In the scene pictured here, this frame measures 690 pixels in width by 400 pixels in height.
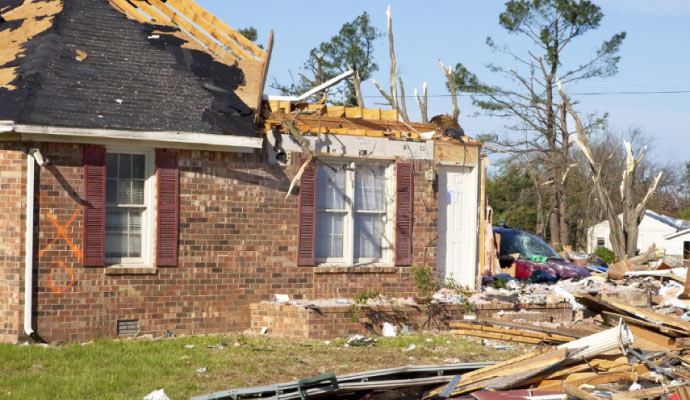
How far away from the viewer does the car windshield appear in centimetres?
2052

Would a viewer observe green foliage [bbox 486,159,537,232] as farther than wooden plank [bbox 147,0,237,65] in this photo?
Yes

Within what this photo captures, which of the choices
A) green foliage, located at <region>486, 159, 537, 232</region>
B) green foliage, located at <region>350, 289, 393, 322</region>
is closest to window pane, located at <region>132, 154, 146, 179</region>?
green foliage, located at <region>350, 289, 393, 322</region>

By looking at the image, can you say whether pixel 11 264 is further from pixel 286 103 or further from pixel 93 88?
pixel 286 103

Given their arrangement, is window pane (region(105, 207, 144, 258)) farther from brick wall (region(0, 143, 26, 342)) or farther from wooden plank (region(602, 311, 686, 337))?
wooden plank (region(602, 311, 686, 337))

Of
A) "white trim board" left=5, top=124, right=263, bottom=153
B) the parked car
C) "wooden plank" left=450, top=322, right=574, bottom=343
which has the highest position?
"white trim board" left=5, top=124, right=263, bottom=153

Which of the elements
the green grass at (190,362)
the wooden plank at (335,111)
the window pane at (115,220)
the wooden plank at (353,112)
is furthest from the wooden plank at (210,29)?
the green grass at (190,362)

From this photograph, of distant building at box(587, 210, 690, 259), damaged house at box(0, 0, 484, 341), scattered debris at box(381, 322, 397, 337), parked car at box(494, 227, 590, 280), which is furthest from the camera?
distant building at box(587, 210, 690, 259)

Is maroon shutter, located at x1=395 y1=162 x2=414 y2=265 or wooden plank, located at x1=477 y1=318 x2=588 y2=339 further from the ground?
maroon shutter, located at x1=395 y1=162 x2=414 y2=265

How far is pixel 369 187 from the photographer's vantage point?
15039 mm

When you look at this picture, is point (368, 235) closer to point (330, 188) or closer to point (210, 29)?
point (330, 188)

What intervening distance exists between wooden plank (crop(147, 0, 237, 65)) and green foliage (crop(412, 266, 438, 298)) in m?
4.59

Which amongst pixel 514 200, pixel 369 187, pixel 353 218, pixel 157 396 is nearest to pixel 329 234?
pixel 353 218

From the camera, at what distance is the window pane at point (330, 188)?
48.1 ft

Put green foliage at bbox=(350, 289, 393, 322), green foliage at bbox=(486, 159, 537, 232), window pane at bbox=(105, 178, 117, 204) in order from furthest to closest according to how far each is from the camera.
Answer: green foliage at bbox=(486, 159, 537, 232) < green foliage at bbox=(350, 289, 393, 322) < window pane at bbox=(105, 178, 117, 204)
